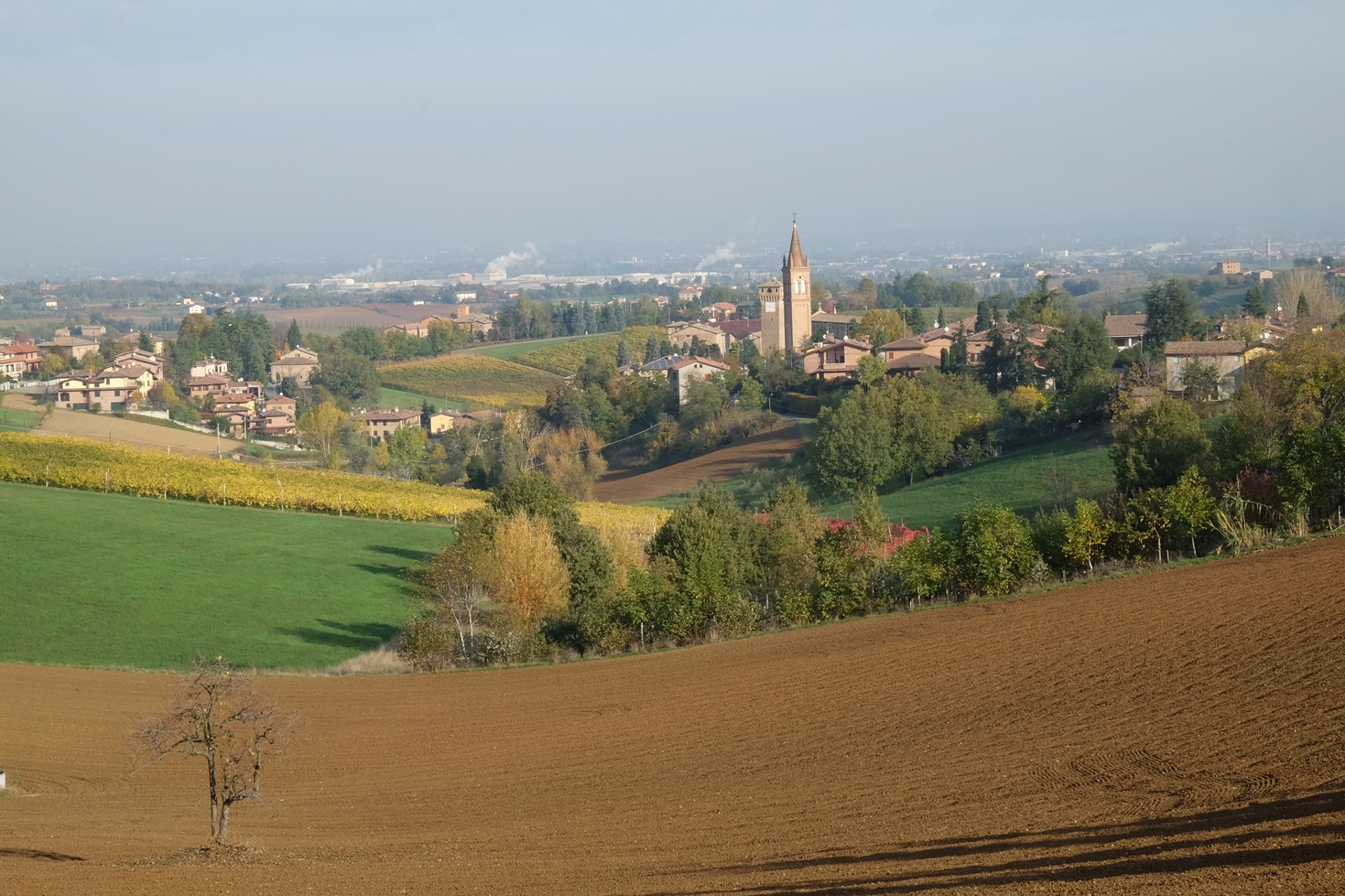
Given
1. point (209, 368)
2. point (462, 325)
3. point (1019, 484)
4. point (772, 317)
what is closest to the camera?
point (1019, 484)

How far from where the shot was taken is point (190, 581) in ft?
123

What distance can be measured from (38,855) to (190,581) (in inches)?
949

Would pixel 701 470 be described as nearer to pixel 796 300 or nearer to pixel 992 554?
pixel 992 554

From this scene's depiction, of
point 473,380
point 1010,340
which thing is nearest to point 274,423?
point 473,380

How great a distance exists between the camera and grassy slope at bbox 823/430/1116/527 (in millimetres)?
49156

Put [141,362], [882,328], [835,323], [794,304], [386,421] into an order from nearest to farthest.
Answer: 1. [386,421]
2. [882,328]
3. [794,304]
4. [141,362]
5. [835,323]

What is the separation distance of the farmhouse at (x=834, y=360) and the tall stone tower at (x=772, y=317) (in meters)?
26.3

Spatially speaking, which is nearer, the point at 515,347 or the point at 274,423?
the point at 274,423

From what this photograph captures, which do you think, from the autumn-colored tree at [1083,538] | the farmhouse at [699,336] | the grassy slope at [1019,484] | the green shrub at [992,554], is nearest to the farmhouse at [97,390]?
the farmhouse at [699,336]

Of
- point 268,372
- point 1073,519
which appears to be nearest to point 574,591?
point 1073,519

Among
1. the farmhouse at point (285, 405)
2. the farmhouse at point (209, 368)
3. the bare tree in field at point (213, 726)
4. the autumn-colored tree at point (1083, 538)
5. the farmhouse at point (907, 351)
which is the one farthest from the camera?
the farmhouse at point (209, 368)

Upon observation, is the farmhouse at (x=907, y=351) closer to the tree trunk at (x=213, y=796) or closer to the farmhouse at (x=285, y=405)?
the farmhouse at (x=285, y=405)

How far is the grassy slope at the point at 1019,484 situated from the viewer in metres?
49.2

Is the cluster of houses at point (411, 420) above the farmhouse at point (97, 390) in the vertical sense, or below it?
below
